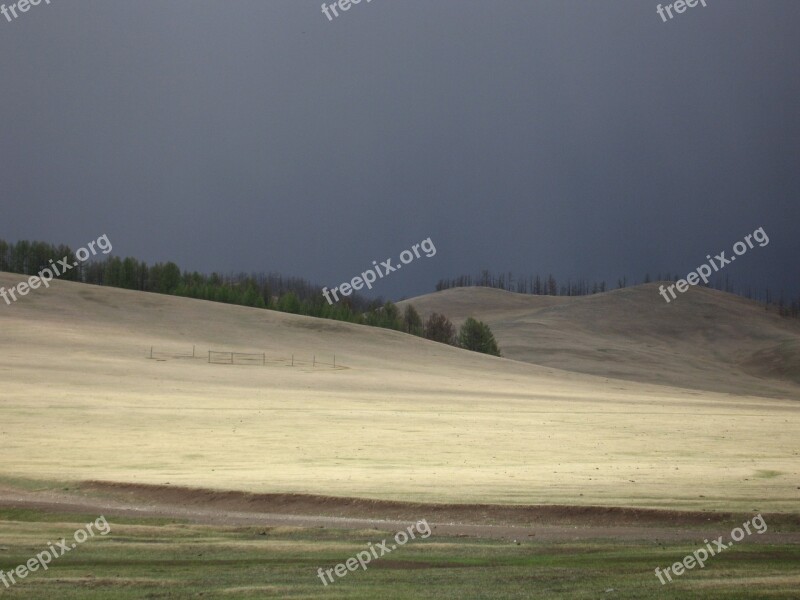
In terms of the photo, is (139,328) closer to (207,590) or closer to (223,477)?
(223,477)

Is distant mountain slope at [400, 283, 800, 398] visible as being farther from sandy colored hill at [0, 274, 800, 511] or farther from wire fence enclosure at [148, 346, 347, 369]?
wire fence enclosure at [148, 346, 347, 369]

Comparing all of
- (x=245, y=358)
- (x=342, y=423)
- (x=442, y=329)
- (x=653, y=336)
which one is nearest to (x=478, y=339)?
(x=442, y=329)

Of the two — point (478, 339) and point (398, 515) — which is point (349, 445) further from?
point (478, 339)

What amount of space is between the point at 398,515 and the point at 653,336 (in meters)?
142

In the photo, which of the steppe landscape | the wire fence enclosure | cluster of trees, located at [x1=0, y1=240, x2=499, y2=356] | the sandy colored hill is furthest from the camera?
cluster of trees, located at [x1=0, y1=240, x2=499, y2=356]

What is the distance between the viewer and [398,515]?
1755cm

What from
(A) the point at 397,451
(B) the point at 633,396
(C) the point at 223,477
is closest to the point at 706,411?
(B) the point at 633,396

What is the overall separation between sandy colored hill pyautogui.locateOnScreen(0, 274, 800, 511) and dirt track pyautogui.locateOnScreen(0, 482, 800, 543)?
27.5 inches

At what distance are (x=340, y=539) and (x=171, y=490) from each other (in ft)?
20.9

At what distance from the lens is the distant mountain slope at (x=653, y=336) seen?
369 feet

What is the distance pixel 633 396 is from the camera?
6216cm

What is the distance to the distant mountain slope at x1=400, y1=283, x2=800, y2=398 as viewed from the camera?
11260 cm

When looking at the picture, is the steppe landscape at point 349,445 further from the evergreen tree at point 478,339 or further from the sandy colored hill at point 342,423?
the evergreen tree at point 478,339

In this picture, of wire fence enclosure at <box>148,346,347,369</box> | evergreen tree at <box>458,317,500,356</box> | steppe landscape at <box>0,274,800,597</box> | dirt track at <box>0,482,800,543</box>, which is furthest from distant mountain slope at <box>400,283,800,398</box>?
dirt track at <box>0,482,800,543</box>
